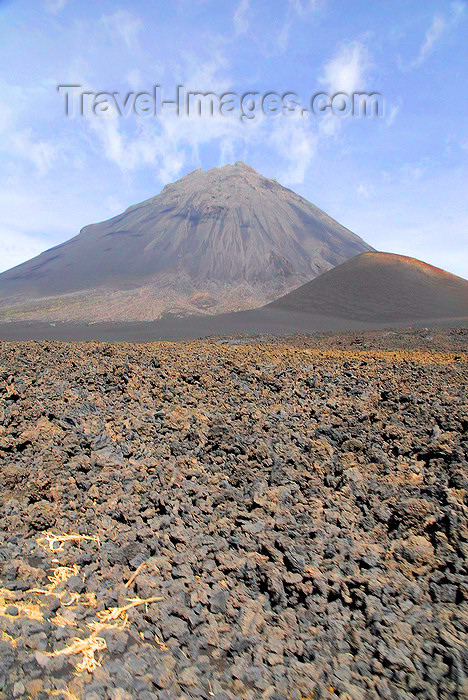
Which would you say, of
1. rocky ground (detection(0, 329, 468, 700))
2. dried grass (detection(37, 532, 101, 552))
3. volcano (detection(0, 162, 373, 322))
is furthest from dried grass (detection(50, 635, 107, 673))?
volcano (detection(0, 162, 373, 322))

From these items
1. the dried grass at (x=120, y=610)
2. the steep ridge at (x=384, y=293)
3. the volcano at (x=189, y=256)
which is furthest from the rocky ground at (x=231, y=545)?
the volcano at (x=189, y=256)

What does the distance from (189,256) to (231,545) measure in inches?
2777

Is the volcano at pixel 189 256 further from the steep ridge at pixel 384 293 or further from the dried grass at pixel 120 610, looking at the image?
the dried grass at pixel 120 610

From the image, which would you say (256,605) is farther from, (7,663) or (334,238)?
(334,238)

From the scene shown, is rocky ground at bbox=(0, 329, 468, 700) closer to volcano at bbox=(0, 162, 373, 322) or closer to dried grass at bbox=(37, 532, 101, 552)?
dried grass at bbox=(37, 532, 101, 552)

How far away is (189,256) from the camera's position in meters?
70.4

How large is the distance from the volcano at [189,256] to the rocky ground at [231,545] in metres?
43.5

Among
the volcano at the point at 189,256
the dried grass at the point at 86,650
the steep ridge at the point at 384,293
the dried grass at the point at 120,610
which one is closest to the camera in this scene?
the dried grass at the point at 86,650

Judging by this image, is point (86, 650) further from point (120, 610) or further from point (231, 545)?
point (231, 545)

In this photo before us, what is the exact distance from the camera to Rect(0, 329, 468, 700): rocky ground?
1706 millimetres

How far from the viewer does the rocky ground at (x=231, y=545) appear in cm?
171

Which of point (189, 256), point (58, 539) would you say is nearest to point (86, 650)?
point (58, 539)

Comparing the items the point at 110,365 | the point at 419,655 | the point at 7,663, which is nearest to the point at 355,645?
the point at 419,655

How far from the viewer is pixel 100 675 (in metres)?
1.64
